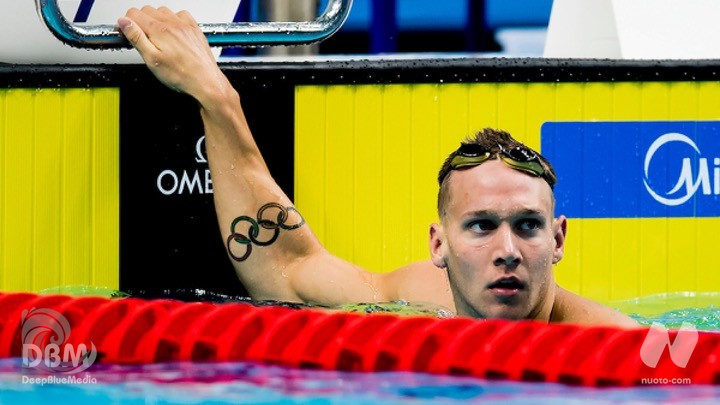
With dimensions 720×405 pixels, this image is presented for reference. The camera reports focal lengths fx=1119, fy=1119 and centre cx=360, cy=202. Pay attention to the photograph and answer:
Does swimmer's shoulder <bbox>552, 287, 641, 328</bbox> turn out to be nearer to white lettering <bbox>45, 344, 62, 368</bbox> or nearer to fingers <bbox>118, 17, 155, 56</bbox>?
white lettering <bbox>45, 344, 62, 368</bbox>

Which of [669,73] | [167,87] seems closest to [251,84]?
[167,87]

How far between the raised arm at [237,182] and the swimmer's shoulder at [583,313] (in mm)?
619

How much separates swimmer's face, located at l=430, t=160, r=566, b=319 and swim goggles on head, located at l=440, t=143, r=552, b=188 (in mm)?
18

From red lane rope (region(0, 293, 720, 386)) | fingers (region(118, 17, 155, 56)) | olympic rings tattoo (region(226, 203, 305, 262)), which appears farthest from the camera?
olympic rings tattoo (region(226, 203, 305, 262))

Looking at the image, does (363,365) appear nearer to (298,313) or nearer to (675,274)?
(298,313)

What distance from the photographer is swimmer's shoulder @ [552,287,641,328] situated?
276cm

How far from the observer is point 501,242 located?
253 cm

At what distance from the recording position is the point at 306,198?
3.50 meters

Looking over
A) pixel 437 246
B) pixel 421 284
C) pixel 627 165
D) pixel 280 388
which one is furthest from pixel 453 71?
pixel 280 388

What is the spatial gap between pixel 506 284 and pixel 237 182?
41.5 inches

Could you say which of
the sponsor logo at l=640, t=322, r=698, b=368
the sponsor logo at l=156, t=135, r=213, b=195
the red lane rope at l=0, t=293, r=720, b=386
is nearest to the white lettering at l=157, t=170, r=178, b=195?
the sponsor logo at l=156, t=135, r=213, b=195

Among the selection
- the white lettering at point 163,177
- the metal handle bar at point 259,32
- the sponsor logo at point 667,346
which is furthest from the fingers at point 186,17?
the sponsor logo at point 667,346

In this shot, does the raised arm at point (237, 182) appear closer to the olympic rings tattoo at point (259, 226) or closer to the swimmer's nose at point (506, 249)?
the olympic rings tattoo at point (259, 226)

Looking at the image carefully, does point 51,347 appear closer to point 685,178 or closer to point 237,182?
point 237,182
